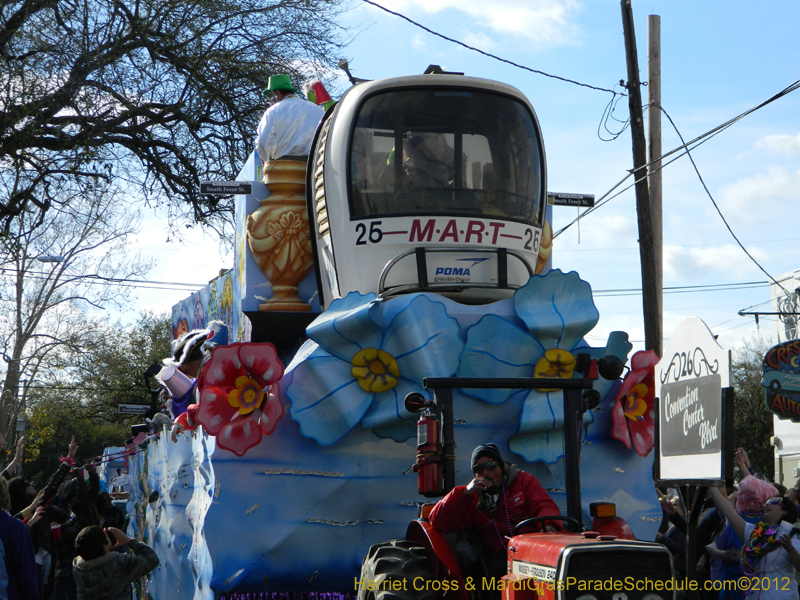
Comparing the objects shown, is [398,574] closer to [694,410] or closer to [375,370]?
[694,410]

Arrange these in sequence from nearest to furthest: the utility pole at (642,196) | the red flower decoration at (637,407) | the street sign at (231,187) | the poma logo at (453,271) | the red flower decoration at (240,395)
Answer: the red flower decoration at (240,395) → the red flower decoration at (637,407) → the poma logo at (453,271) → the street sign at (231,187) → the utility pole at (642,196)

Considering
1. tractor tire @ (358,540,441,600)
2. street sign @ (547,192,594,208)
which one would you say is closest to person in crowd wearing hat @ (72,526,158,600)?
tractor tire @ (358,540,441,600)

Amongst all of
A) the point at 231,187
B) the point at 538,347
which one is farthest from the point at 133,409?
the point at 538,347

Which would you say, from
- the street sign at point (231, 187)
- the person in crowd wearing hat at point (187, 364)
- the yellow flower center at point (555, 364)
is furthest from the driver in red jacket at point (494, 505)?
the person in crowd wearing hat at point (187, 364)

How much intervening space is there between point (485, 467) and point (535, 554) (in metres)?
0.71

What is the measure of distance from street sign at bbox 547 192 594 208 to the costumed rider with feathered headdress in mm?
3572

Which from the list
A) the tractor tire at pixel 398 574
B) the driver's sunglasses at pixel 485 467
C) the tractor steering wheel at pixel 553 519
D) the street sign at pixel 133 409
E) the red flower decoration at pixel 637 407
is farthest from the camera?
the street sign at pixel 133 409

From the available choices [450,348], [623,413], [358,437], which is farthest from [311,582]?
[623,413]

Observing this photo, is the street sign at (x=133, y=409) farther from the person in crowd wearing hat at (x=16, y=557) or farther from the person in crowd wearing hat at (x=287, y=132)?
the person in crowd wearing hat at (x=16, y=557)

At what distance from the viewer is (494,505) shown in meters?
5.21

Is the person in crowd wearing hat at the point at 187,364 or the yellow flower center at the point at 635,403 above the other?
the person in crowd wearing hat at the point at 187,364

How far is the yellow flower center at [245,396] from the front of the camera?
262 inches

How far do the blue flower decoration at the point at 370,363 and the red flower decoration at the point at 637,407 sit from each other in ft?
4.67

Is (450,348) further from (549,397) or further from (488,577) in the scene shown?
(488,577)
